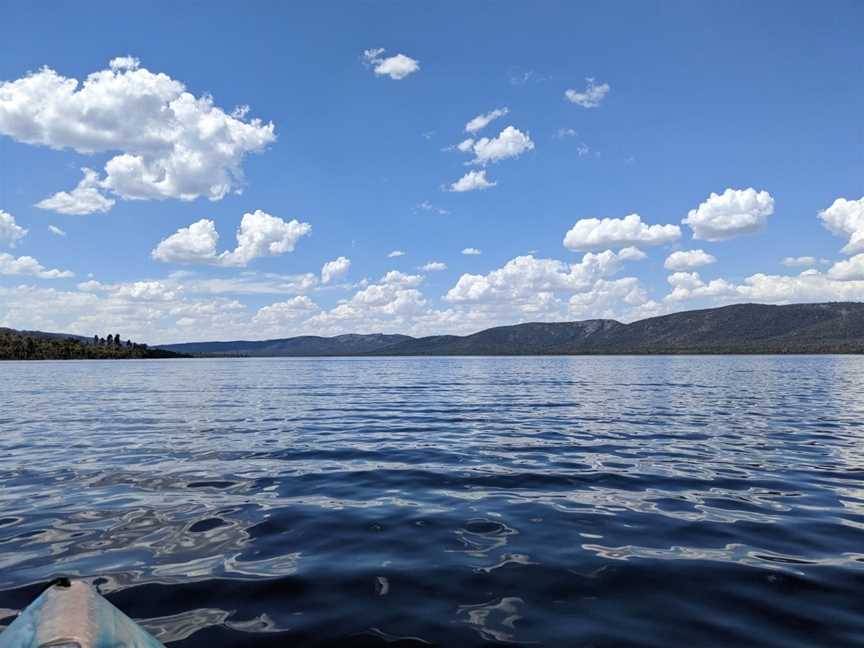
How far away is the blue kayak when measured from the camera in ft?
16.0

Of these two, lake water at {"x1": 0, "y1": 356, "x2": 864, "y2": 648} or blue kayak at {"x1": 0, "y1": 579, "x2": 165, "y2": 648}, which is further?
lake water at {"x1": 0, "y1": 356, "x2": 864, "y2": 648}

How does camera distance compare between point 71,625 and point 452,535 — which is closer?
point 71,625

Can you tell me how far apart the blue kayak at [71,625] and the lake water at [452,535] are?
1.94 metres

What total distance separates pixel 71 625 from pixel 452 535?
7.59 metres

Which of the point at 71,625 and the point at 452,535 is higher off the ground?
the point at 71,625

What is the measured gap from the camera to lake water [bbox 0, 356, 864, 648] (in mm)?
7656

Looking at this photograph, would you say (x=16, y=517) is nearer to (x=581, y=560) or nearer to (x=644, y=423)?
(x=581, y=560)

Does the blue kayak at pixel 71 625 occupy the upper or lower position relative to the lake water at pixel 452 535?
upper

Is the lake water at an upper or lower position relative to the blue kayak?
lower

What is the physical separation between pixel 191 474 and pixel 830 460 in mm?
22661

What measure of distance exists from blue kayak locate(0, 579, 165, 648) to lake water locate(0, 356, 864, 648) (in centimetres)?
194

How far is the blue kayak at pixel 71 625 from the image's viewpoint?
193 inches

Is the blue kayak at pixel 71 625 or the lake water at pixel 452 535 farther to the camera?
the lake water at pixel 452 535

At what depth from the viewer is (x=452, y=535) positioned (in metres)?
11.4
